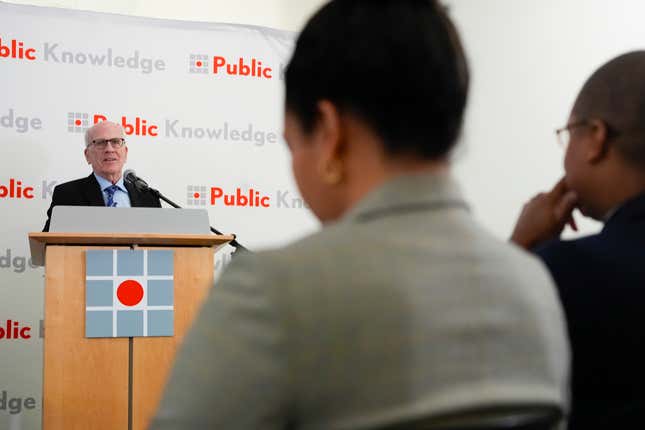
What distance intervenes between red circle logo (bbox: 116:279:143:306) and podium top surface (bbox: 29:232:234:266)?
0.17m

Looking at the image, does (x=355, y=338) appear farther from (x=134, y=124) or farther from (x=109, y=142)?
(x=134, y=124)

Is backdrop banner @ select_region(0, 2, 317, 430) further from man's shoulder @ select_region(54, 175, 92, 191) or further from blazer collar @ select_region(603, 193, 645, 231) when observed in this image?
blazer collar @ select_region(603, 193, 645, 231)

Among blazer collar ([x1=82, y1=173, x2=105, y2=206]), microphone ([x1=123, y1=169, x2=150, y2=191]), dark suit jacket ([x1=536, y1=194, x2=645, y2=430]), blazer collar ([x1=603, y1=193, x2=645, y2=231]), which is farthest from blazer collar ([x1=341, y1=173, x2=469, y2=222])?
blazer collar ([x1=82, y1=173, x2=105, y2=206])

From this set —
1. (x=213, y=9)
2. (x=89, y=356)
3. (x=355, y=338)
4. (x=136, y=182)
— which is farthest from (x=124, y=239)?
(x=213, y=9)

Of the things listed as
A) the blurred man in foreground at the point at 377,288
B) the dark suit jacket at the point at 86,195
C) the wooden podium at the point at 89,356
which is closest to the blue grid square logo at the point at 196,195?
the dark suit jacket at the point at 86,195

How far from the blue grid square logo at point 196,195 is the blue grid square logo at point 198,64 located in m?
0.77

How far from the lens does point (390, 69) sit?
0.76 m

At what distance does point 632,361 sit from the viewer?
3.35 feet

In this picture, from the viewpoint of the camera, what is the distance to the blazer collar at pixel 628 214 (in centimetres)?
113

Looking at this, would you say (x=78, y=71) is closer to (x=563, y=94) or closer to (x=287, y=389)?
(x=563, y=94)

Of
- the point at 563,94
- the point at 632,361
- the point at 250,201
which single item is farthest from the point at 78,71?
the point at 632,361

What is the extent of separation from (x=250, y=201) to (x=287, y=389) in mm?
4484

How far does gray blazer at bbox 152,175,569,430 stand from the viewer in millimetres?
673

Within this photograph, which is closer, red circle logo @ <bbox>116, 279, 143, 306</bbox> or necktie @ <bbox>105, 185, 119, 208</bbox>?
red circle logo @ <bbox>116, 279, 143, 306</bbox>
